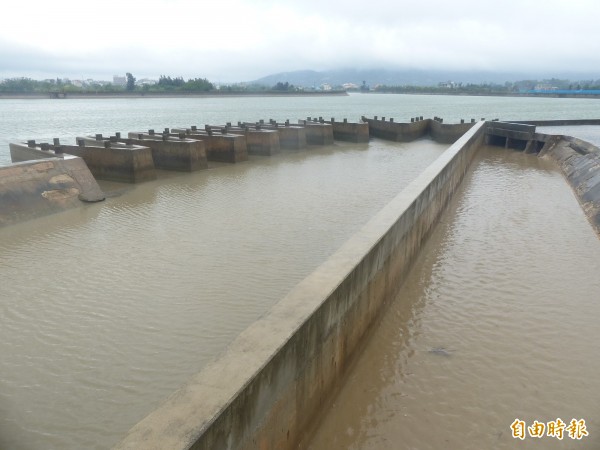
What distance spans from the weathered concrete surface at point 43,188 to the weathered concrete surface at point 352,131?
19.7 m

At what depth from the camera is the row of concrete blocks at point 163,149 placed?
54.9ft

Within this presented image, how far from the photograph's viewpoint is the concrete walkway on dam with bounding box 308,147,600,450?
4.45m

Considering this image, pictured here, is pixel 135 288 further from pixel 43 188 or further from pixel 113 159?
pixel 113 159

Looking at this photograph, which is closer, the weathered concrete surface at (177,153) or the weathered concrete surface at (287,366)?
the weathered concrete surface at (287,366)

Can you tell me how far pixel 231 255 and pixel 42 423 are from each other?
4.89 metres

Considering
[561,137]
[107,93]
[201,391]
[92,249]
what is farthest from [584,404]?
[107,93]

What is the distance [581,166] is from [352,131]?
15.4m

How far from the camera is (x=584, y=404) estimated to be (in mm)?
4773

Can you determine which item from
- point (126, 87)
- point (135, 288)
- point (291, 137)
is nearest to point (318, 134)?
point (291, 137)

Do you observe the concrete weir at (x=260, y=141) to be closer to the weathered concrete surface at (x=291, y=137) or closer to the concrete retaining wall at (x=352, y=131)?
the weathered concrete surface at (x=291, y=137)

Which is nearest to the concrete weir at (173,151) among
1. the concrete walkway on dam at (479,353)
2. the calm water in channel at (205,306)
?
the calm water in channel at (205,306)

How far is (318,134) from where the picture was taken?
2809 cm

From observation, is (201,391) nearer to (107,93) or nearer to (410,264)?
(410,264)

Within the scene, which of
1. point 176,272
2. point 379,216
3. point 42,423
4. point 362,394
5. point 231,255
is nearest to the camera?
point 42,423
